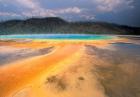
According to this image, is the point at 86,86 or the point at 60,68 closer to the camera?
the point at 86,86

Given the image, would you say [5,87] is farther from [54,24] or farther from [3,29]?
[54,24]

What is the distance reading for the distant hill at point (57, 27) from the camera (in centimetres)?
3102

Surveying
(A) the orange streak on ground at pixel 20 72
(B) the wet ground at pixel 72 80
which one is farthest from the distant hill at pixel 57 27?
(B) the wet ground at pixel 72 80

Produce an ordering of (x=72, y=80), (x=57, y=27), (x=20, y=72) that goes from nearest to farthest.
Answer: (x=72, y=80), (x=20, y=72), (x=57, y=27)

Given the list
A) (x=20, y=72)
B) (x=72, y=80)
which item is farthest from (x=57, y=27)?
(x=72, y=80)

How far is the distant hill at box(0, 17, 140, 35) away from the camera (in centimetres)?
3102

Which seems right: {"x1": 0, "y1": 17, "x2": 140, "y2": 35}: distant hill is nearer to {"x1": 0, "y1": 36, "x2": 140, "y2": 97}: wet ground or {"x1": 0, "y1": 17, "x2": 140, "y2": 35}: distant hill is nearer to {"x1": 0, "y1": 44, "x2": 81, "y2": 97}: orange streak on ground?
{"x1": 0, "y1": 44, "x2": 81, "y2": 97}: orange streak on ground

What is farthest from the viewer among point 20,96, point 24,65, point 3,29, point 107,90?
point 3,29

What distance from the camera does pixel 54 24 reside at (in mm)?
34344

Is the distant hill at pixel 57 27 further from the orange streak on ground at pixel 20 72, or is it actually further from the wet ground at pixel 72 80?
the wet ground at pixel 72 80

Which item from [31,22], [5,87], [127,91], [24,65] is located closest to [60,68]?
[24,65]

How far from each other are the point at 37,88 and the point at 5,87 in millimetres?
638

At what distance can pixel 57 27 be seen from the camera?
3341 centimetres

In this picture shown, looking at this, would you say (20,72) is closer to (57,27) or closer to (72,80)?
(72,80)
